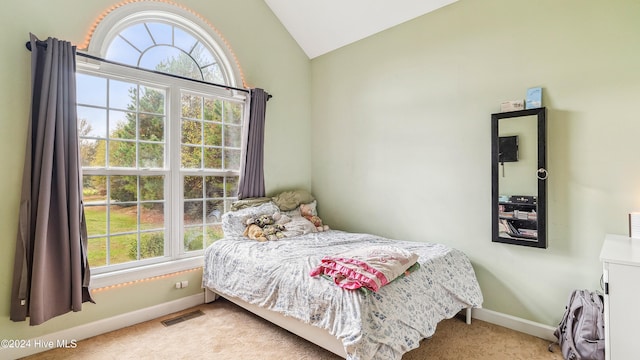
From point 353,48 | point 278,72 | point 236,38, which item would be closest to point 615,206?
point 353,48

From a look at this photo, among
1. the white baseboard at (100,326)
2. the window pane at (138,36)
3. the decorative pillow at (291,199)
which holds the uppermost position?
the window pane at (138,36)

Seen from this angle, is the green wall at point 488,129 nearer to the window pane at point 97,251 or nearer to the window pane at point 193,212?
the window pane at point 193,212

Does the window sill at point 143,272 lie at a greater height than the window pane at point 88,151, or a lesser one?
lesser

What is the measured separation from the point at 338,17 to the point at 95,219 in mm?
3005

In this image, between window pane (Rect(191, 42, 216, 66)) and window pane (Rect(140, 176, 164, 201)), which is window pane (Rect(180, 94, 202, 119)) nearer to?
window pane (Rect(191, 42, 216, 66))

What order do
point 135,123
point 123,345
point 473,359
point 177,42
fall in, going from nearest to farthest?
1. point 473,359
2. point 123,345
3. point 135,123
4. point 177,42

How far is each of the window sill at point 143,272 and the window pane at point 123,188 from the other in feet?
1.77

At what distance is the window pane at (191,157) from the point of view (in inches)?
119

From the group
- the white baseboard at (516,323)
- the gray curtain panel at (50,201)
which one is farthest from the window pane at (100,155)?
the white baseboard at (516,323)

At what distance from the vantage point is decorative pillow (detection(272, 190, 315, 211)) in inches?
138

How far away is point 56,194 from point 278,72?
246 centimetres

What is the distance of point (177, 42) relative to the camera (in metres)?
2.95

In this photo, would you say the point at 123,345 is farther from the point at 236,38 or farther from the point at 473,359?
the point at 236,38

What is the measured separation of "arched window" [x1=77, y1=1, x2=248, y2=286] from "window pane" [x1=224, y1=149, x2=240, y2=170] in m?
0.01
